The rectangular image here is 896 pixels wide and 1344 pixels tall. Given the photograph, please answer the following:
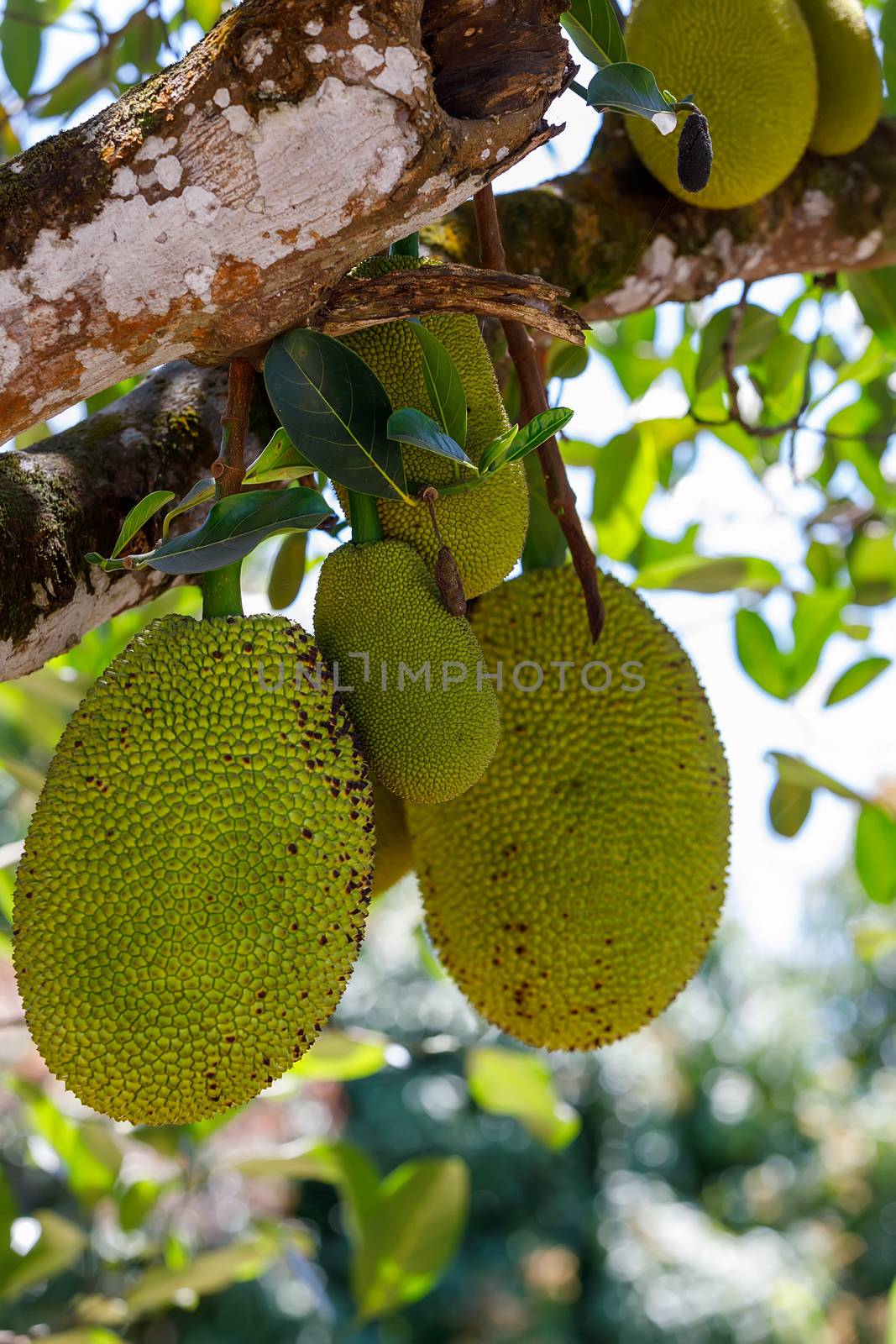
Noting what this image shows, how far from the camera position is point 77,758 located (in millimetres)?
705

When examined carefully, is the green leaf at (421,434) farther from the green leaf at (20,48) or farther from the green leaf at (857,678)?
the green leaf at (20,48)

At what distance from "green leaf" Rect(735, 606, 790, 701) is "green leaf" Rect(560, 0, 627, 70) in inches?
35.4

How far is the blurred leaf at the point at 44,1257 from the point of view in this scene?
1421mm

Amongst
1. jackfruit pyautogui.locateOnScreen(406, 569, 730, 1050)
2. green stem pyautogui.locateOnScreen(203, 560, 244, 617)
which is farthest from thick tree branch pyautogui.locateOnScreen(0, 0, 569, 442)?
jackfruit pyautogui.locateOnScreen(406, 569, 730, 1050)

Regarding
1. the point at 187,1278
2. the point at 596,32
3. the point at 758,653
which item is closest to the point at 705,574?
the point at 758,653

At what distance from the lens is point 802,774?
1366mm

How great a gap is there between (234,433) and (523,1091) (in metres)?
1.19

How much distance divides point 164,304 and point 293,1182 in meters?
4.86

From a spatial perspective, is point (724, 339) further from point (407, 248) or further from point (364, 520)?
point (364, 520)

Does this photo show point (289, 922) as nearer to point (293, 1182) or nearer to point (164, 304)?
point (164, 304)

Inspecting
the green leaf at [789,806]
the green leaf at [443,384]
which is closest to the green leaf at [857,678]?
the green leaf at [789,806]

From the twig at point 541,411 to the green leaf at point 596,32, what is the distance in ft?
0.38

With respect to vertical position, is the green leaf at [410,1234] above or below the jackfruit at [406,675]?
below

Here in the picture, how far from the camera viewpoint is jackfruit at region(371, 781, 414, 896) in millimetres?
1062
